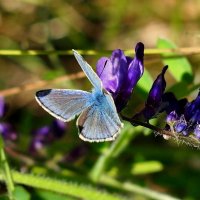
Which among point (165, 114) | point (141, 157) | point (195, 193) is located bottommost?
point (195, 193)

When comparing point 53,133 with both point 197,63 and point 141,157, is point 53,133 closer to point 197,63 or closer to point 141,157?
point 141,157

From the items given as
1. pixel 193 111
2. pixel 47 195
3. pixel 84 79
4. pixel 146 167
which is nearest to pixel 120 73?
pixel 193 111

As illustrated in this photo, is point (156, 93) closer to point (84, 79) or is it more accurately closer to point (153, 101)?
point (153, 101)

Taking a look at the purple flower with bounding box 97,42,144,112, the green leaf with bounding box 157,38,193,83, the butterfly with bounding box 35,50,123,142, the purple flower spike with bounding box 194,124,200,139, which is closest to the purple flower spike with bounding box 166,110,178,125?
the purple flower spike with bounding box 194,124,200,139

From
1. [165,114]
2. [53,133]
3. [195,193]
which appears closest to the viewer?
[165,114]

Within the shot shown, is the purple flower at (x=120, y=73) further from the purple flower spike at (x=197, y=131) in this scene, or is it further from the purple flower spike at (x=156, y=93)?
the purple flower spike at (x=197, y=131)

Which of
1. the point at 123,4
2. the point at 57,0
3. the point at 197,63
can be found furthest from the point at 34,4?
the point at 197,63
